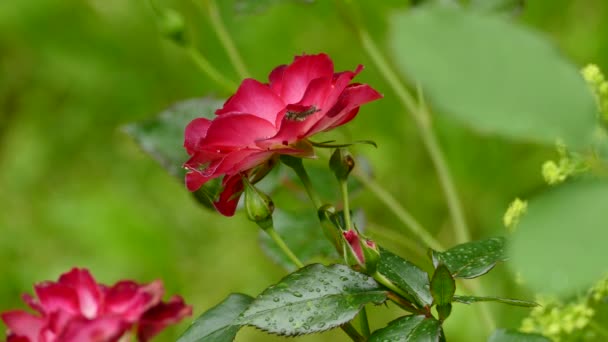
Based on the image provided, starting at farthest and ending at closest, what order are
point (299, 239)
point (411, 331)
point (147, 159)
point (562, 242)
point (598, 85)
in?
point (147, 159), point (299, 239), point (598, 85), point (411, 331), point (562, 242)

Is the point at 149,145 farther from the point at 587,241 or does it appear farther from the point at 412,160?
the point at 412,160

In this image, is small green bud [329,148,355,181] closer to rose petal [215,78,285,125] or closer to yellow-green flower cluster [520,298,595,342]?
rose petal [215,78,285,125]

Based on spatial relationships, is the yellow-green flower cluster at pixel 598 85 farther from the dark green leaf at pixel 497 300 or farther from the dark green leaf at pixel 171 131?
the dark green leaf at pixel 171 131

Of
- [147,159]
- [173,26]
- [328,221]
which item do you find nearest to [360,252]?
[328,221]

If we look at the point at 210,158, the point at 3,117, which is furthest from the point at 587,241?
the point at 3,117

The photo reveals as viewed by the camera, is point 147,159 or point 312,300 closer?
point 312,300

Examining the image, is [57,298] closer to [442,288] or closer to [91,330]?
[91,330]

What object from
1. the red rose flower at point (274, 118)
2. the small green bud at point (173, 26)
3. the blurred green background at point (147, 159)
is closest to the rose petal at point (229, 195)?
the red rose flower at point (274, 118)
